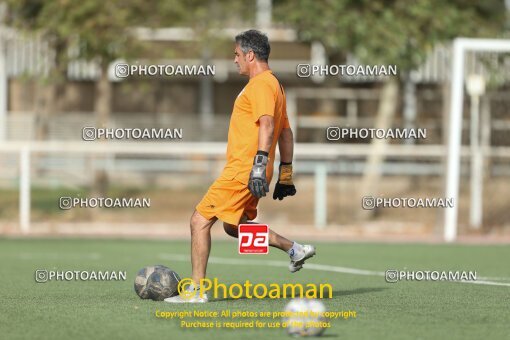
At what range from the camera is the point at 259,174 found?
946 centimetres

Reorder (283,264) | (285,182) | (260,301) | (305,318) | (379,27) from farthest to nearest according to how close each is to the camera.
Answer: (379,27)
(283,264)
(285,182)
(260,301)
(305,318)

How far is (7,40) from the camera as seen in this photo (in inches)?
1271

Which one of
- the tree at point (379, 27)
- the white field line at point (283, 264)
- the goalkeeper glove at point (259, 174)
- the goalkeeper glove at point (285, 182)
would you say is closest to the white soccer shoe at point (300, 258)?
the goalkeeper glove at point (285, 182)

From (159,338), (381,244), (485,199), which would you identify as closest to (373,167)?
(485,199)

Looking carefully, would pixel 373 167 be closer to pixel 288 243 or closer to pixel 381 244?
pixel 381 244

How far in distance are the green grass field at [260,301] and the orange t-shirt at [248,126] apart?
1.09 meters

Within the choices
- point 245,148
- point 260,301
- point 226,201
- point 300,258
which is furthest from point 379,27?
point 226,201

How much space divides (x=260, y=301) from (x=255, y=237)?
715mm

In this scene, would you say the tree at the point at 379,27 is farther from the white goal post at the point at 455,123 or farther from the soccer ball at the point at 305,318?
the soccer ball at the point at 305,318

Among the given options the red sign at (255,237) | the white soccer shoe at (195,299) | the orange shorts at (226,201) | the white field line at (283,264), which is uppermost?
the orange shorts at (226,201)

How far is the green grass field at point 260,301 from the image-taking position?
836 centimetres

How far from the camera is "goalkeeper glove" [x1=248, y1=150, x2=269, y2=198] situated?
946 centimetres

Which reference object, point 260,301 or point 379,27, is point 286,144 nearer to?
point 260,301

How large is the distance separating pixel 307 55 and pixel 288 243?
2647cm
